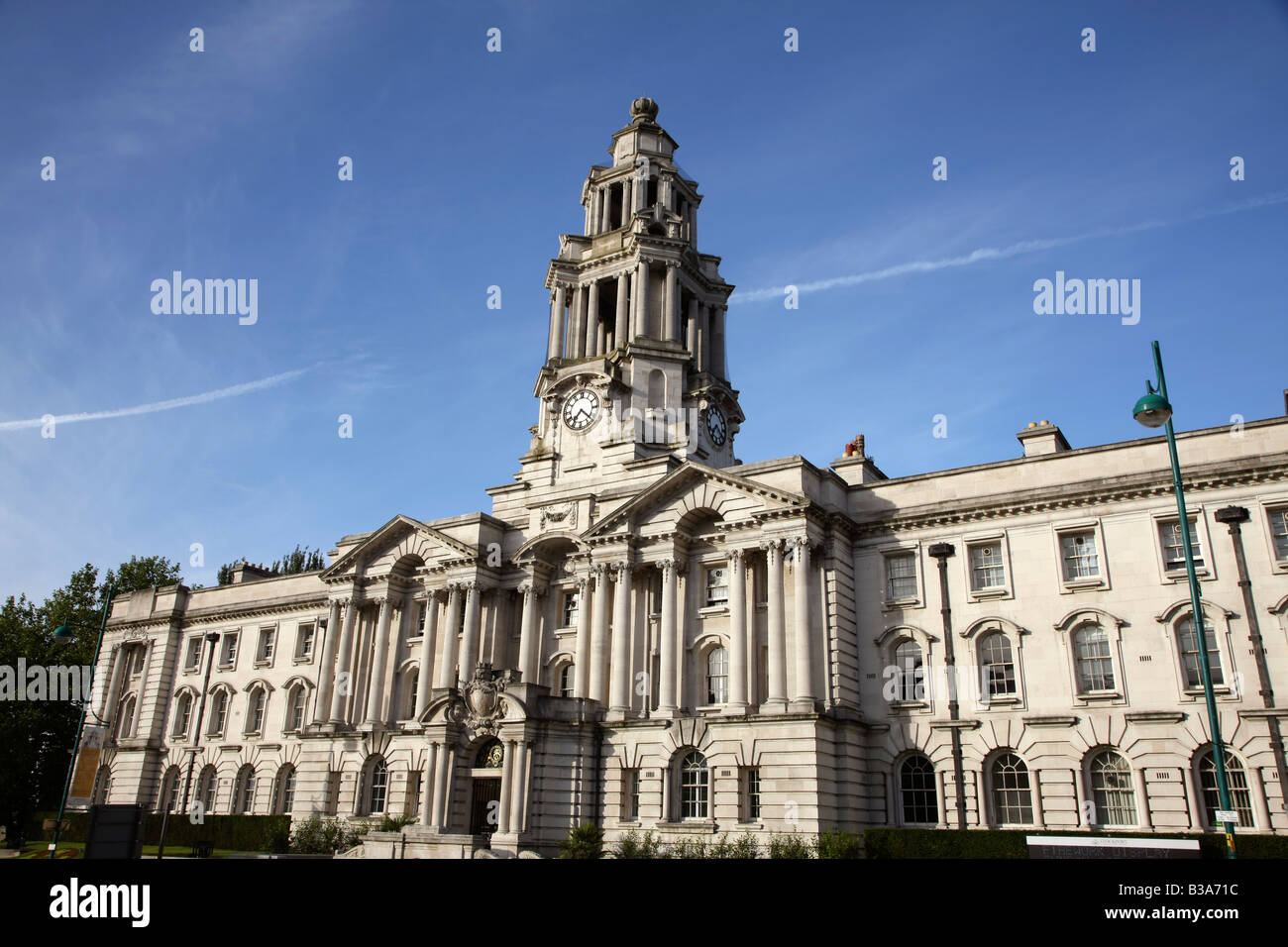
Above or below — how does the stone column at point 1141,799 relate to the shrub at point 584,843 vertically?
above

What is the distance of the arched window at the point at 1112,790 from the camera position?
3253 cm

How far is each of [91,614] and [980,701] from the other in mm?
57602

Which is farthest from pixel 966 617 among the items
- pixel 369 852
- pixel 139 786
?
pixel 139 786

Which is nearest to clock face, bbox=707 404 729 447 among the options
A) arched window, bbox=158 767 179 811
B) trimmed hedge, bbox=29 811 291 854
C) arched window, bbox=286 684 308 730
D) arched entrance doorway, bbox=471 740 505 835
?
arched entrance doorway, bbox=471 740 505 835

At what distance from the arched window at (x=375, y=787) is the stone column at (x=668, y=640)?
49.9 ft

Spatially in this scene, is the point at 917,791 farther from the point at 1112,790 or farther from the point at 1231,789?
the point at 1231,789

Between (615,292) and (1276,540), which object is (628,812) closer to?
(1276,540)

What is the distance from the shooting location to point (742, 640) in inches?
1526

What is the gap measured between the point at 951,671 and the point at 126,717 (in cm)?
5220

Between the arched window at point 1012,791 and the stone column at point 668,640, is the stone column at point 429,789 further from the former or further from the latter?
the arched window at point 1012,791

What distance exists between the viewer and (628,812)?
38.9 metres

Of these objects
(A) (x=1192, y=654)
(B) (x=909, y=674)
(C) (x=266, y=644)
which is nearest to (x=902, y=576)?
(B) (x=909, y=674)

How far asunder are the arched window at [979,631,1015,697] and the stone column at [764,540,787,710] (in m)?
7.45

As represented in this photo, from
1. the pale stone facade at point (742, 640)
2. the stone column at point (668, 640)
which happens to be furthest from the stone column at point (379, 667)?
the stone column at point (668, 640)
